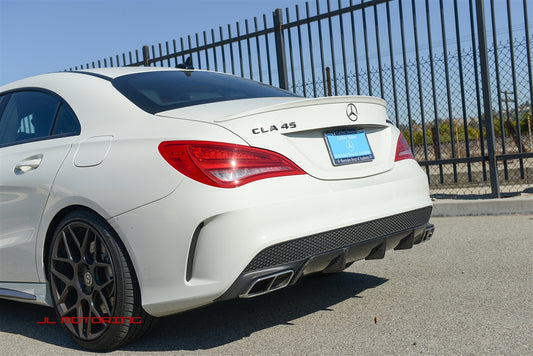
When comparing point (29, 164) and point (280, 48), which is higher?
point (280, 48)

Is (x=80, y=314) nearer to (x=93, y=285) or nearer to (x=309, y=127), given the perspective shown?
(x=93, y=285)

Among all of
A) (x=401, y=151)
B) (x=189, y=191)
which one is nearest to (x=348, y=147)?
(x=401, y=151)

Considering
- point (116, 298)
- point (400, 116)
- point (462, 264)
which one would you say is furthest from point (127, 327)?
point (400, 116)

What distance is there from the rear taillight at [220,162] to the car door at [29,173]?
829mm

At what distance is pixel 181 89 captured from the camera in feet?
11.2

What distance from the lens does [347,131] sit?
3162 mm

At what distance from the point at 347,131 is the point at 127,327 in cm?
145

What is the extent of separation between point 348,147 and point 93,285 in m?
1.44

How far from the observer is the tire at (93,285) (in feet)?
9.45

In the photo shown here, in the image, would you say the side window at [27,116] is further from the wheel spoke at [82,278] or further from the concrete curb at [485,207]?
the concrete curb at [485,207]

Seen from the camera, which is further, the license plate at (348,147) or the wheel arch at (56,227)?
the license plate at (348,147)

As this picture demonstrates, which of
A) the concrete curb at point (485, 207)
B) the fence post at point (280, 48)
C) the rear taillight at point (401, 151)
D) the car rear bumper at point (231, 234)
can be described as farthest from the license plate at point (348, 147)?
the fence post at point (280, 48)

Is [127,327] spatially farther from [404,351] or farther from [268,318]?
[404,351]

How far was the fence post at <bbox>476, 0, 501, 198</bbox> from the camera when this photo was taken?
7.14 meters
